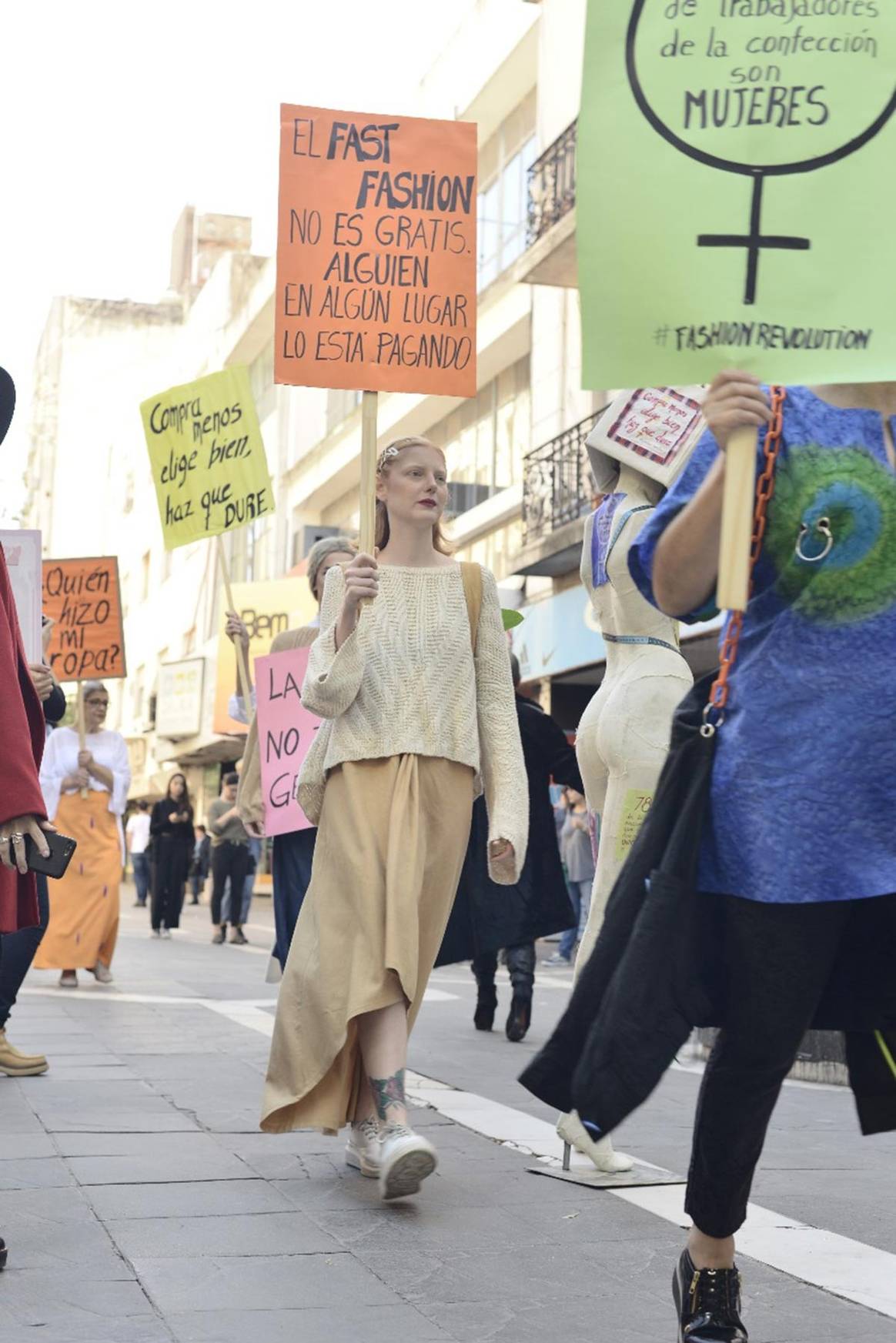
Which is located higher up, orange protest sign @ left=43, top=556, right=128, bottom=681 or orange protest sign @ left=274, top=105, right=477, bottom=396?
orange protest sign @ left=274, top=105, right=477, bottom=396

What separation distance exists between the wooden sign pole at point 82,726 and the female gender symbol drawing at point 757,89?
9.08 m

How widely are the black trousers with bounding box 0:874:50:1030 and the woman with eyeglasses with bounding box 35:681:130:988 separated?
166 inches

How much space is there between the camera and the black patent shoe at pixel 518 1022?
8828 mm

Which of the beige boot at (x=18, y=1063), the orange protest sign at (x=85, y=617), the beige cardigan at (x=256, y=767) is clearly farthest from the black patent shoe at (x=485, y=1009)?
the orange protest sign at (x=85, y=617)

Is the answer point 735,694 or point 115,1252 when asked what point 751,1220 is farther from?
point 735,694

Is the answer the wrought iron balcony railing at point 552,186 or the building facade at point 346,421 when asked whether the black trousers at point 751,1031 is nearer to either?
the building facade at point 346,421

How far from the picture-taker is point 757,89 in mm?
2986

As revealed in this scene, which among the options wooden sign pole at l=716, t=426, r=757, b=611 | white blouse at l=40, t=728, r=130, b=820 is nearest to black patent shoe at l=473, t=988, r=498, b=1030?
white blouse at l=40, t=728, r=130, b=820

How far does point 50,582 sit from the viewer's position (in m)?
12.8

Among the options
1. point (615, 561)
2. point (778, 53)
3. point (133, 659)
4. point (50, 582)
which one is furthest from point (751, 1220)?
point (133, 659)

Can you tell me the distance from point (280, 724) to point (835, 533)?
4524 mm

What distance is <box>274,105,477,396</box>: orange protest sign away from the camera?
17.6 ft

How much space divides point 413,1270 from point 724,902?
138 centimetres

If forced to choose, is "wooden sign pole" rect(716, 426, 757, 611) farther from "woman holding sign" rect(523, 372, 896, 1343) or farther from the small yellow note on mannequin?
the small yellow note on mannequin
